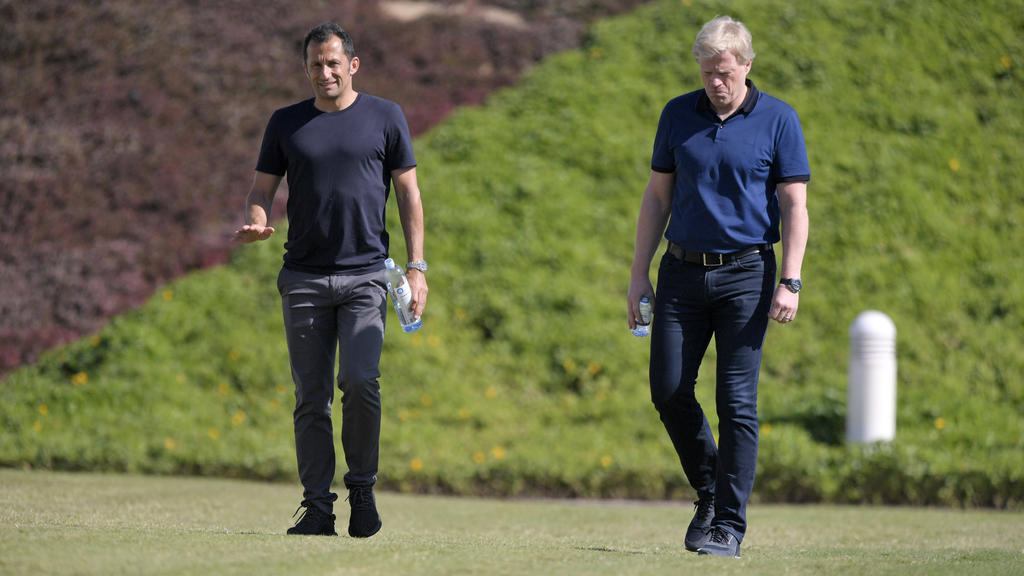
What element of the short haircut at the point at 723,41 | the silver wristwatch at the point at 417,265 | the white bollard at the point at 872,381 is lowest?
the white bollard at the point at 872,381

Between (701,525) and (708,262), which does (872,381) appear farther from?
(708,262)

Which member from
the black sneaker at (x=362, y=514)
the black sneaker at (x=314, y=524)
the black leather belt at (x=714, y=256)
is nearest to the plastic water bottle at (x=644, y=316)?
the black leather belt at (x=714, y=256)

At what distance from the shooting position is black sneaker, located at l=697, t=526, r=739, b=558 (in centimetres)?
395

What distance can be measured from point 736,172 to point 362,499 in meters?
1.98

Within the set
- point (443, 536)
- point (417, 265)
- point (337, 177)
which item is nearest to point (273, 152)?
point (337, 177)

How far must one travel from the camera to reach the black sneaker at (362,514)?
432 centimetres

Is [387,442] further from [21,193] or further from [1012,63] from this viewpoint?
[1012,63]

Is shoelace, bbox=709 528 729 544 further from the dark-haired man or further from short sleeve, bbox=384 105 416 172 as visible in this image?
Result: short sleeve, bbox=384 105 416 172

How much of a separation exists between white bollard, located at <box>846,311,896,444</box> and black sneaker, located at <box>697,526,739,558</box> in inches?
155

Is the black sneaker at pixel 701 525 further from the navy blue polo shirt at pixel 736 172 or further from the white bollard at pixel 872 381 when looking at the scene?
the white bollard at pixel 872 381

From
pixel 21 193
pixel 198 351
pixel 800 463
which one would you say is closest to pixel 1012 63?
pixel 800 463

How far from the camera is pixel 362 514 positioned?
4.32m

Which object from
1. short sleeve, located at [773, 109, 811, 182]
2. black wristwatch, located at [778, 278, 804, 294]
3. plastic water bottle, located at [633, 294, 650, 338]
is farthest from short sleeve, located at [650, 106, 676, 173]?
black wristwatch, located at [778, 278, 804, 294]

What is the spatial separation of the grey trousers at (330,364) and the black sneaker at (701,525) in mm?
1306
